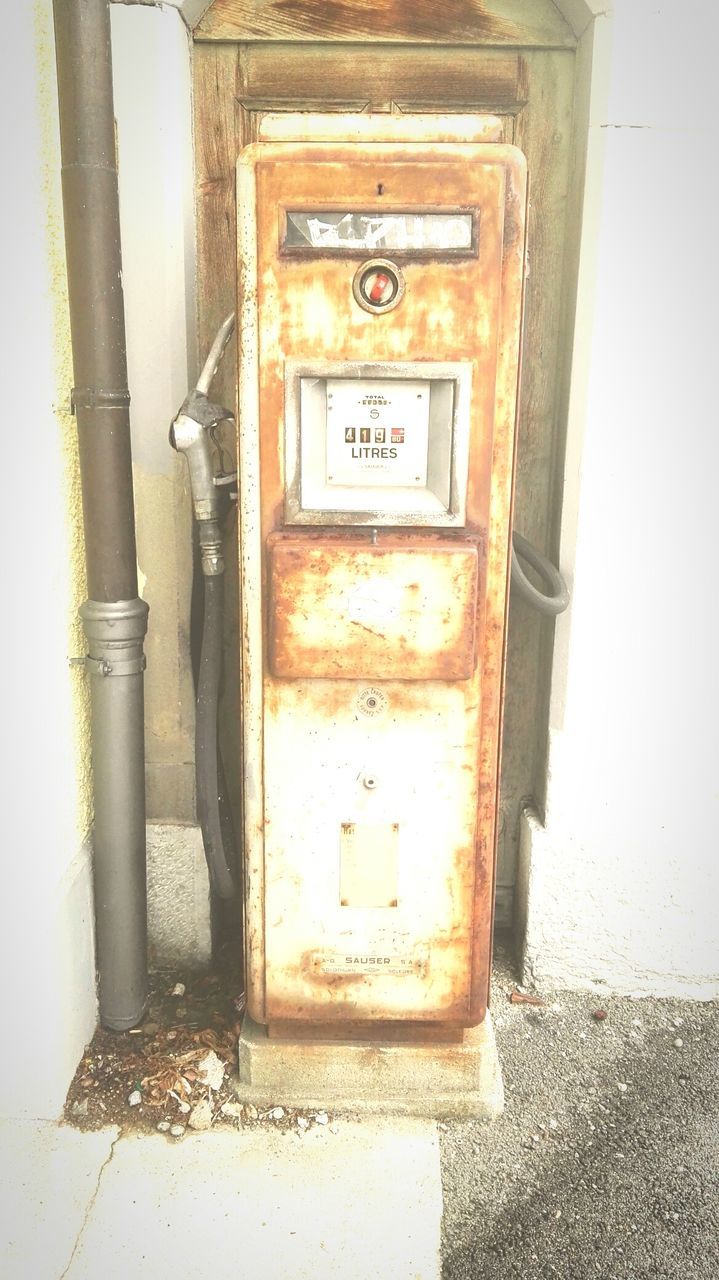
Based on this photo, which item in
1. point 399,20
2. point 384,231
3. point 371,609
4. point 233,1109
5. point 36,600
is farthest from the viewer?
point 399,20

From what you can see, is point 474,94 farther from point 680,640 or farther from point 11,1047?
point 11,1047

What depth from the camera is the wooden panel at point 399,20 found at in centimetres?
229

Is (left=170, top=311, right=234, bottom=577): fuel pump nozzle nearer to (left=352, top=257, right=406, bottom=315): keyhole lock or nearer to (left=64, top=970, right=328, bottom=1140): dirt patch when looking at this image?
(left=352, top=257, right=406, bottom=315): keyhole lock

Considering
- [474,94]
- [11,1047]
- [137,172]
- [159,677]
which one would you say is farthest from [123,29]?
[11,1047]

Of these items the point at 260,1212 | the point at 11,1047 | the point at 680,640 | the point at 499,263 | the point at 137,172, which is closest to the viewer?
the point at 499,263

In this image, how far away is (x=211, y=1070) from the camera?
88.9 inches

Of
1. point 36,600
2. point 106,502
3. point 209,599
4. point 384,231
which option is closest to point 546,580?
point 209,599

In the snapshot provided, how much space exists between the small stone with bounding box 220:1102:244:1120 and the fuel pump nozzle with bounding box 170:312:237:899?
48cm

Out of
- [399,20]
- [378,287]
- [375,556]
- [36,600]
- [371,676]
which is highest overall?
[399,20]

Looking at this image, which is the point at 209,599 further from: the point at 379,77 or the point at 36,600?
the point at 379,77

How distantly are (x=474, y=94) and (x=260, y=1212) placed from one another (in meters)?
2.55

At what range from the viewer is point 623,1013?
252 centimetres

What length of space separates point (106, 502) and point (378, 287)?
81 centimetres

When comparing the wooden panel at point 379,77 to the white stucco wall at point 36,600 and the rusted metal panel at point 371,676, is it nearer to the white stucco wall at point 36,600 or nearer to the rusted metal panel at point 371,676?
the white stucco wall at point 36,600
